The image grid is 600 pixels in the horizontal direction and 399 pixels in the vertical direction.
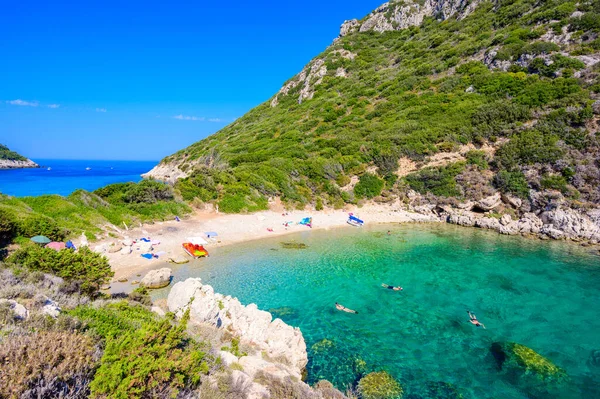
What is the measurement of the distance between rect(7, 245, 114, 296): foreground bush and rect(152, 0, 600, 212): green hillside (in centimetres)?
1847

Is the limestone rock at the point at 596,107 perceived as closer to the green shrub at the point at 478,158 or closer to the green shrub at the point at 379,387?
the green shrub at the point at 478,158

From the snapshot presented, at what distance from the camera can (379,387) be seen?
8.27 meters

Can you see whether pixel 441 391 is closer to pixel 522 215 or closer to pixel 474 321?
pixel 474 321

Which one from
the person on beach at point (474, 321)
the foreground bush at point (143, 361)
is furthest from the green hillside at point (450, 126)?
the foreground bush at point (143, 361)

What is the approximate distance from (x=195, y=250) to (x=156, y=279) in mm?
4606

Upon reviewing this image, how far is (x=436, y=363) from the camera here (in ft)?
31.6

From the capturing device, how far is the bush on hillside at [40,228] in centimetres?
1524

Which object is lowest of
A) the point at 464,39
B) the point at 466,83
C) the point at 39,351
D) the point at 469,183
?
the point at 39,351

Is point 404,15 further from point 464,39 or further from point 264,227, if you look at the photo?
point 264,227

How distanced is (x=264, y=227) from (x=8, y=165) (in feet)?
448

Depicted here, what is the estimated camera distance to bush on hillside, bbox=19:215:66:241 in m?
15.2

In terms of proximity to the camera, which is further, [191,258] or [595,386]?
[191,258]

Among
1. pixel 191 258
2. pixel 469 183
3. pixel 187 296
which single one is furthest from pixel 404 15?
pixel 187 296

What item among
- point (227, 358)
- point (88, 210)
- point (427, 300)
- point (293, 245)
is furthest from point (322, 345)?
point (88, 210)
